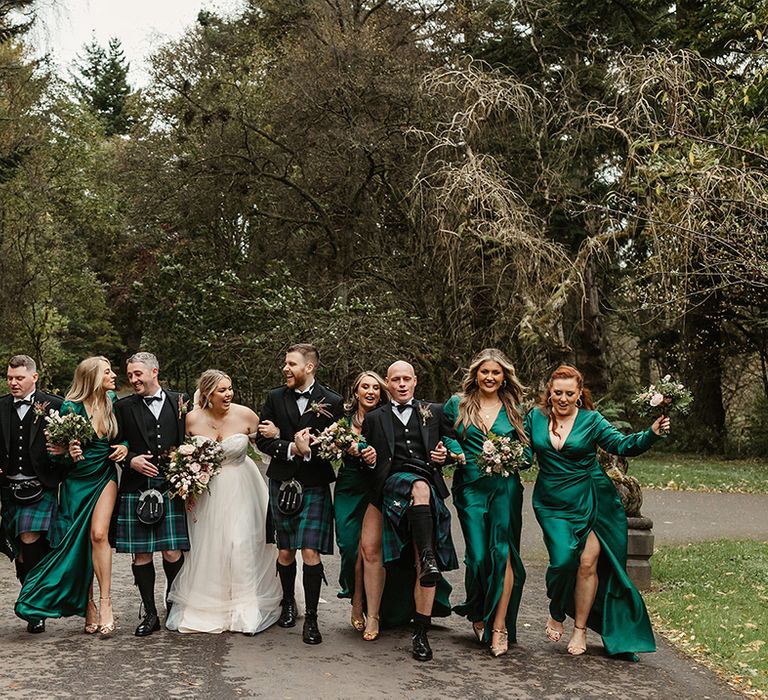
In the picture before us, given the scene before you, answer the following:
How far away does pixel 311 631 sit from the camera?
24.0 ft

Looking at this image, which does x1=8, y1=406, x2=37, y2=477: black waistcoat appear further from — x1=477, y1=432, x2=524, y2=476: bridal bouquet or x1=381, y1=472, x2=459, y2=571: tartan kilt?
Answer: x1=477, y1=432, x2=524, y2=476: bridal bouquet

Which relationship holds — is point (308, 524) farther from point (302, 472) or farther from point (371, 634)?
point (371, 634)

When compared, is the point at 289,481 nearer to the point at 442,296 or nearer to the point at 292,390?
the point at 292,390

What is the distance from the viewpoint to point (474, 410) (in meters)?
7.59

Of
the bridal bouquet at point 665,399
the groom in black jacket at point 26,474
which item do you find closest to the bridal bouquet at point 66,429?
the groom in black jacket at point 26,474

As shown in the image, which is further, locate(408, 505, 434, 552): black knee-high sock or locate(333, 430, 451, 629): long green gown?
locate(333, 430, 451, 629): long green gown

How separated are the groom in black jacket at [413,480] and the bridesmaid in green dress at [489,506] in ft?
0.47

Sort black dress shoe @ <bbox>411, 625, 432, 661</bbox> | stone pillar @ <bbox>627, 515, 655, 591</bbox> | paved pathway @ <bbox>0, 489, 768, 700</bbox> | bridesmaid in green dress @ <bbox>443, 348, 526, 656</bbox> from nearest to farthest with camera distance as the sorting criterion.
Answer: paved pathway @ <bbox>0, 489, 768, 700</bbox>, black dress shoe @ <bbox>411, 625, 432, 661</bbox>, bridesmaid in green dress @ <bbox>443, 348, 526, 656</bbox>, stone pillar @ <bbox>627, 515, 655, 591</bbox>

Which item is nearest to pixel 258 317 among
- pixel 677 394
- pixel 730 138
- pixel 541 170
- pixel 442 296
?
pixel 442 296

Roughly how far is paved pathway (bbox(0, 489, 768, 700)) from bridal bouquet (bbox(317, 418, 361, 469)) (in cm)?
133

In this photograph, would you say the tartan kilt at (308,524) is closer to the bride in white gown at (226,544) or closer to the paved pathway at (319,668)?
the bride in white gown at (226,544)

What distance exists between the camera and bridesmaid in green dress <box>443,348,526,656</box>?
7.21 metres

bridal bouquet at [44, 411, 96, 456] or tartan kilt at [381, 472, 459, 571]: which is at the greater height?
bridal bouquet at [44, 411, 96, 456]

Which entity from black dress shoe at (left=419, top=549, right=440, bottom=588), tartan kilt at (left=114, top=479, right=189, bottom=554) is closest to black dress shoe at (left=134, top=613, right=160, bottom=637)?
tartan kilt at (left=114, top=479, right=189, bottom=554)
